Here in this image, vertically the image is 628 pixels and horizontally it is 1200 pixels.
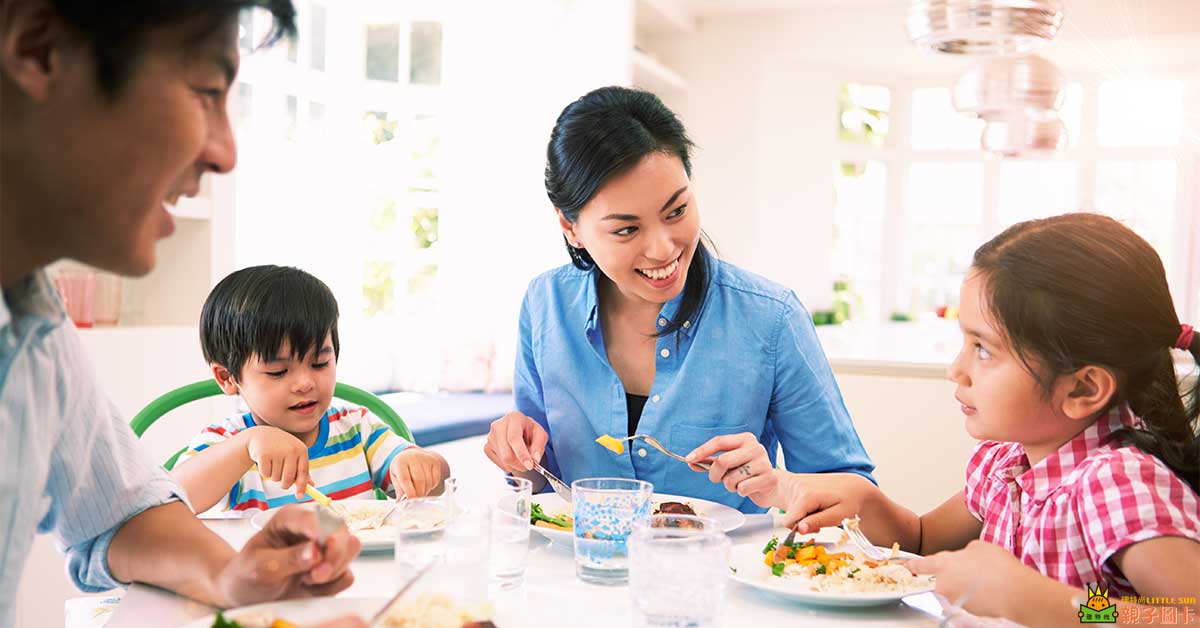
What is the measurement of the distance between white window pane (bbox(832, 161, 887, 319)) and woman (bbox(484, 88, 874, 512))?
5069 millimetres

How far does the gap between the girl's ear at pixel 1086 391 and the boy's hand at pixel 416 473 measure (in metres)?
0.93

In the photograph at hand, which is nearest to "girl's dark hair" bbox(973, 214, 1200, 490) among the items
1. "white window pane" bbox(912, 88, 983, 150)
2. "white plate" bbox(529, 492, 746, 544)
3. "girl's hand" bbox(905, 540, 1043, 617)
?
"girl's hand" bbox(905, 540, 1043, 617)

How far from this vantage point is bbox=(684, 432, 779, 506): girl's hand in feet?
4.46

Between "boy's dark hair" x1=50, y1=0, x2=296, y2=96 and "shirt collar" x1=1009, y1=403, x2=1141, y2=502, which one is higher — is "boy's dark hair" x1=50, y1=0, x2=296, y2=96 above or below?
above

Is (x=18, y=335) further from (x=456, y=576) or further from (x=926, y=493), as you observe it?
(x=926, y=493)

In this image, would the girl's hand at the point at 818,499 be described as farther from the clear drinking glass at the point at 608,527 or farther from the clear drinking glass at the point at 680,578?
the clear drinking glass at the point at 680,578

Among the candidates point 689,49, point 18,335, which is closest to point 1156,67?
point 689,49

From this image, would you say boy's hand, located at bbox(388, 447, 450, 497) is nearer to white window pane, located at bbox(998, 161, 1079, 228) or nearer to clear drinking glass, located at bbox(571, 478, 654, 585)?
clear drinking glass, located at bbox(571, 478, 654, 585)

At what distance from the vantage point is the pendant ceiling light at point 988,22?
2.04 meters

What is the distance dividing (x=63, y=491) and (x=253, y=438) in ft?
1.33

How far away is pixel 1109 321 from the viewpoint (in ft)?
3.76

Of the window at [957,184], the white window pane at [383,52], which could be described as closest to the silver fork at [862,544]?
the white window pane at [383,52]

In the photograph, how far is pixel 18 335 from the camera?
833 millimetres

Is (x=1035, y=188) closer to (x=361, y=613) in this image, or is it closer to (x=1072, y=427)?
(x=1072, y=427)
